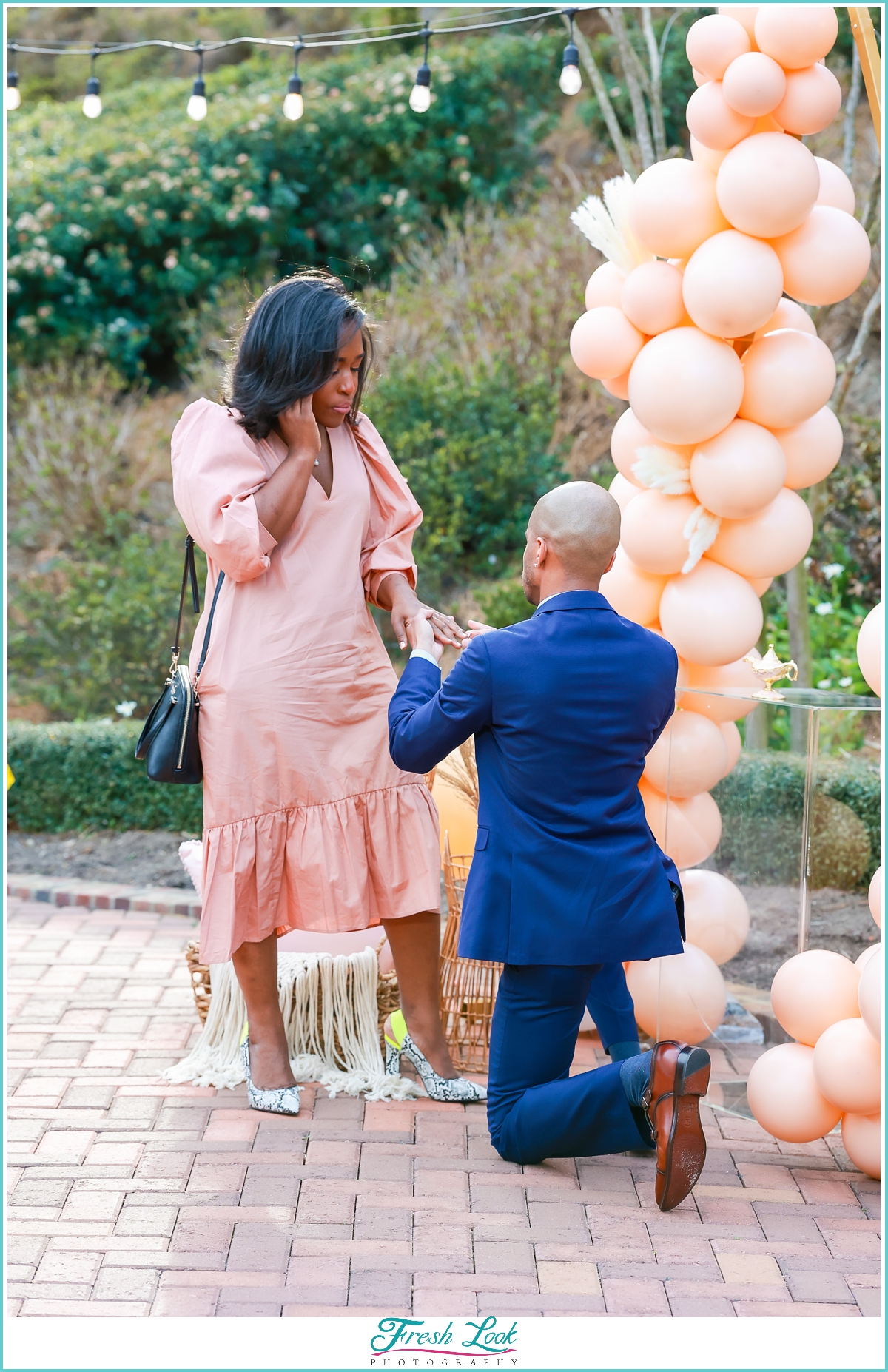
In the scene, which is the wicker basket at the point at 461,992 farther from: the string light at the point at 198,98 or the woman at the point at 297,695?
the string light at the point at 198,98

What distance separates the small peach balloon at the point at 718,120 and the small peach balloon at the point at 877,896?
1586 mm

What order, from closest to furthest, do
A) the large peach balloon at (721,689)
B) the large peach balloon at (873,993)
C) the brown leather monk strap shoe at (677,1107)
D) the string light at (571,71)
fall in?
the brown leather monk strap shoe at (677,1107), the large peach balloon at (873,993), the large peach balloon at (721,689), the string light at (571,71)

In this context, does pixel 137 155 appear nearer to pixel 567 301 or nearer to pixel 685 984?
pixel 567 301

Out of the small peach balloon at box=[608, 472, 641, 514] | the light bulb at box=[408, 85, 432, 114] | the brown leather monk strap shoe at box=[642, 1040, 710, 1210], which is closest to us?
the brown leather monk strap shoe at box=[642, 1040, 710, 1210]

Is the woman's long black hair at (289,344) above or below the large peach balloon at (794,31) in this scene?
below

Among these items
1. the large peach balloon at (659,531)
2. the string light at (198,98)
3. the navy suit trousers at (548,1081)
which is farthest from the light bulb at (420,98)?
the navy suit trousers at (548,1081)

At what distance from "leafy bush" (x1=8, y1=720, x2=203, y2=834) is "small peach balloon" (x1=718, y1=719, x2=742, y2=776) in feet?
9.34

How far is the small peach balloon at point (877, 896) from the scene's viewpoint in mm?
2625

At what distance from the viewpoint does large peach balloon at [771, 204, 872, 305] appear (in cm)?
278

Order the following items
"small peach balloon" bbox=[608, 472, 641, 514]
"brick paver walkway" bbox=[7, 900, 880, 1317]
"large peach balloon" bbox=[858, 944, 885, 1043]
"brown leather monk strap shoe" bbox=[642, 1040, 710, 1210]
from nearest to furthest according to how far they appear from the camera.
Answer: "brick paver walkway" bbox=[7, 900, 880, 1317]
"brown leather monk strap shoe" bbox=[642, 1040, 710, 1210]
"large peach balloon" bbox=[858, 944, 885, 1043]
"small peach balloon" bbox=[608, 472, 641, 514]

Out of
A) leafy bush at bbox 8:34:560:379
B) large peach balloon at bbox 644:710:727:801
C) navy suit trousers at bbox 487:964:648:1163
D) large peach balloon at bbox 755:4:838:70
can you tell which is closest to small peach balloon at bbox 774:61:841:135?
large peach balloon at bbox 755:4:838:70

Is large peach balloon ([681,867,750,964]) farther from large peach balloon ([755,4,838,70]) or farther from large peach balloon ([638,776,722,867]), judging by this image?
large peach balloon ([755,4,838,70])

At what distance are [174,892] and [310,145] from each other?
22.7 ft

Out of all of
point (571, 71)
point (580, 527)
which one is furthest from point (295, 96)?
point (580, 527)
